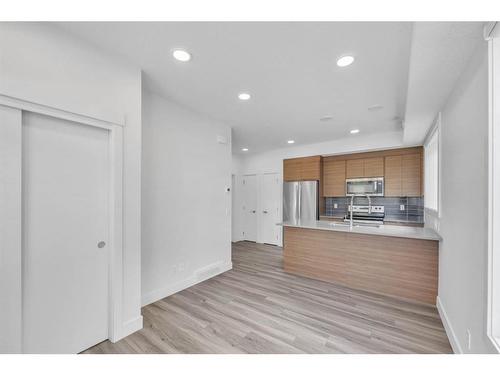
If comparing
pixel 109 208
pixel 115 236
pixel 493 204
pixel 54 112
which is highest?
Result: pixel 54 112

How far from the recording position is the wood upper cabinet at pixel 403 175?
4129 millimetres

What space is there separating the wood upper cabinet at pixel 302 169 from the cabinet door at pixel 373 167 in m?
1.01

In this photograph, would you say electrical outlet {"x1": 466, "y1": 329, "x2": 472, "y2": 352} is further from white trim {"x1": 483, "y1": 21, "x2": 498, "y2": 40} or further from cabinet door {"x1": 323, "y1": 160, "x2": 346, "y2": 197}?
cabinet door {"x1": 323, "y1": 160, "x2": 346, "y2": 197}

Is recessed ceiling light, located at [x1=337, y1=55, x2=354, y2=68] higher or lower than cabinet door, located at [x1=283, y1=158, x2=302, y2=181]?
higher

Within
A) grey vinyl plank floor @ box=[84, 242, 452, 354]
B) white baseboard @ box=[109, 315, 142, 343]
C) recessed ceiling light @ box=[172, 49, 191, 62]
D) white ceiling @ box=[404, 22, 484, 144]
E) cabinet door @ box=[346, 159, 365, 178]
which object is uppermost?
recessed ceiling light @ box=[172, 49, 191, 62]

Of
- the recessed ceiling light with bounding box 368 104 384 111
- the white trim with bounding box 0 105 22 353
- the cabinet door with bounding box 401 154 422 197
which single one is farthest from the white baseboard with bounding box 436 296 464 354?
the white trim with bounding box 0 105 22 353

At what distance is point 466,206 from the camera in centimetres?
152

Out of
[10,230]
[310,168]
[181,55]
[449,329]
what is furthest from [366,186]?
[10,230]

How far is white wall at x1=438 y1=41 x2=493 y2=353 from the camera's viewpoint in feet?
4.08

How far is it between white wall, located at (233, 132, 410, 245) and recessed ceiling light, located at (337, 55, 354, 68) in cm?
290

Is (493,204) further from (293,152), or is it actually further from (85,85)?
(293,152)

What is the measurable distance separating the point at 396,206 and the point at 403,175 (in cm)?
78

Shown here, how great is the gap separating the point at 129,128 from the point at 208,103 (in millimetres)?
1224

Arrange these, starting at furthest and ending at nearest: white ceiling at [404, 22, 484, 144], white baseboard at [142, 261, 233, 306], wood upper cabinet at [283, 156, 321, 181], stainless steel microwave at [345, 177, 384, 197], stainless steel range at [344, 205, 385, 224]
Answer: wood upper cabinet at [283, 156, 321, 181]
stainless steel range at [344, 205, 385, 224]
stainless steel microwave at [345, 177, 384, 197]
white baseboard at [142, 261, 233, 306]
white ceiling at [404, 22, 484, 144]
